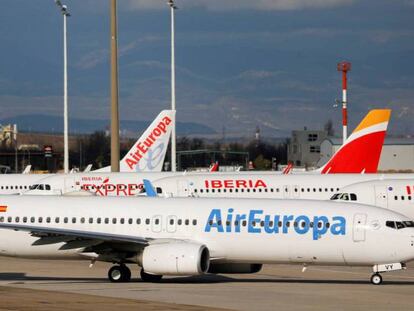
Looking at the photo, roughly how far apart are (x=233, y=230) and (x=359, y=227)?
14.0 feet


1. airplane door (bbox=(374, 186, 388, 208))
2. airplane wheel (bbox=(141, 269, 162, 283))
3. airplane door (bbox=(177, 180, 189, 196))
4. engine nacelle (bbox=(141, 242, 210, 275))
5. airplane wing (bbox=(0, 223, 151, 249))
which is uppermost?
airplane door (bbox=(177, 180, 189, 196))

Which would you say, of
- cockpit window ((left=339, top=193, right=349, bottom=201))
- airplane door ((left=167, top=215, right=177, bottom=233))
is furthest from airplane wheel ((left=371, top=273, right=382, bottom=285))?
cockpit window ((left=339, top=193, right=349, bottom=201))

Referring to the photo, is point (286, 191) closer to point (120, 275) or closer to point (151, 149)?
point (151, 149)

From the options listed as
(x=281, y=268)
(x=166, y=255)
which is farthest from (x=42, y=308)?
(x=281, y=268)

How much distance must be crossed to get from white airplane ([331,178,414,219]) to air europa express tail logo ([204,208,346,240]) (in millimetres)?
17757

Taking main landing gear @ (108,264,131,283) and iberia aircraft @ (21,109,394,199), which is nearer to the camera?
main landing gear @ (108,264,131,283)

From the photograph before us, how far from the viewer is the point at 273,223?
3641 centimetres

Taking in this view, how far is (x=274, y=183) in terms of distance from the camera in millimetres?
59562

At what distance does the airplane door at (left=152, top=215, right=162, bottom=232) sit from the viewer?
122 ft

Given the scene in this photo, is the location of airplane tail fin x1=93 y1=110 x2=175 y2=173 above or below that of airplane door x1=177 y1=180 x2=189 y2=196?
above

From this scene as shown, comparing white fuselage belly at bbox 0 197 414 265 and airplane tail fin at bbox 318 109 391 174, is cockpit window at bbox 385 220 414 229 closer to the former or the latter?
white fuselage belly at bbox 0 197 414 265

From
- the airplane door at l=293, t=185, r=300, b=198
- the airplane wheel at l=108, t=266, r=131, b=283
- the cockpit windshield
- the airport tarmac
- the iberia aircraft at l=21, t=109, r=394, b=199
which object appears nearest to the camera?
the airport tarmac

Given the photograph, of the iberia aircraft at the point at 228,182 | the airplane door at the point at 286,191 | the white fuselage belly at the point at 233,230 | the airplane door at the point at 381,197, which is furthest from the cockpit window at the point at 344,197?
the white fuselage belly at the point at 233,230

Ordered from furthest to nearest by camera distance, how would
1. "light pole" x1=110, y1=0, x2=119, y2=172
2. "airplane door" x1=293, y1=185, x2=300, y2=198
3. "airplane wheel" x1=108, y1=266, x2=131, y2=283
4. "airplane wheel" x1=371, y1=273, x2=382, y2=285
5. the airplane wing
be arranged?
"light pole" x1=110, y1=0, x2=119, y2=172 → "airplane door" x1=293, y1=185, x2=300, y2=198 → "airplane wheel" x1=108, y1=266, x2=131, y2=283 → "airplane wheel" x1=371, y1=273, x2=382, y2=285 → the airplane wing
